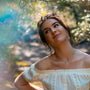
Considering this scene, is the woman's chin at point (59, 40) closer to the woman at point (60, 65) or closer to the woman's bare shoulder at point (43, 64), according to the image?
the woman at point (60, 65)

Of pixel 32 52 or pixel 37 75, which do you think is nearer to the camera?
pixel 37 75

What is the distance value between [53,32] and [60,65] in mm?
358

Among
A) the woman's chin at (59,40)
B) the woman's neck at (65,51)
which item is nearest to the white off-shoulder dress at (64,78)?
the woman's neck at (65,51)

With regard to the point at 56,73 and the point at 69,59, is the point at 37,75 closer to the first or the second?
the point at 56,73

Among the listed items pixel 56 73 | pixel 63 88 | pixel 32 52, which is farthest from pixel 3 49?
pixel 32 52

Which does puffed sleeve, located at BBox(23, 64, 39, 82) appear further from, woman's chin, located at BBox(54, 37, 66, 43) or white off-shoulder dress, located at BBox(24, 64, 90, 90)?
woman's chin, located at BBox(54, 37, 66, 43)

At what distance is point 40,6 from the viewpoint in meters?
2.47

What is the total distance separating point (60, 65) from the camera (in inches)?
71.3

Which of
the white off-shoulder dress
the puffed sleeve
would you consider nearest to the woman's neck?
the white off-shoulder dress

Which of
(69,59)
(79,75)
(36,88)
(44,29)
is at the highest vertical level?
(44,29)

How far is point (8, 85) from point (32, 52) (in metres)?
3.33

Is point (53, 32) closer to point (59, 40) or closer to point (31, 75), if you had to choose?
point (59, 40)

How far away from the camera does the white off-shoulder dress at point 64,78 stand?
169 centimetres

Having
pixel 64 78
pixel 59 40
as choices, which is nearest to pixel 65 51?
pixel 59 40
